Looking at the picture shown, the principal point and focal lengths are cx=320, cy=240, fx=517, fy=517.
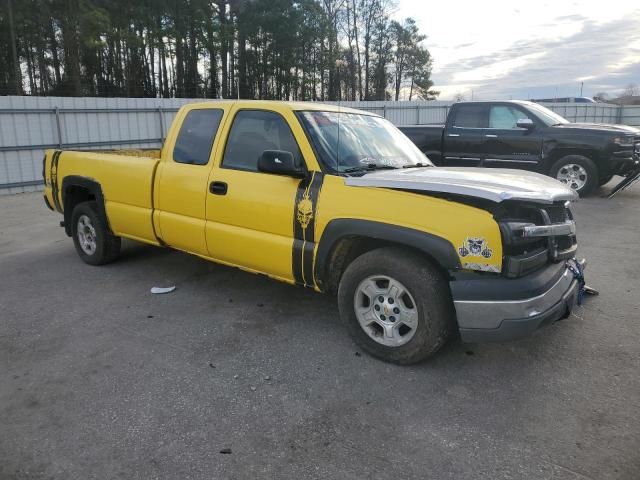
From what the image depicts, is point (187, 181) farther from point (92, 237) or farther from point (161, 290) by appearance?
point (92, 237)

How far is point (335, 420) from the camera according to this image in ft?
9.78

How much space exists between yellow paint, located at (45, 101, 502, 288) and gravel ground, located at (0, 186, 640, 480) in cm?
63

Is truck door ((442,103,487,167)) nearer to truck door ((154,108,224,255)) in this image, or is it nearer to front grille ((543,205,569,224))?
front grille ((543,205,569,224))

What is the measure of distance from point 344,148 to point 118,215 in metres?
2.74

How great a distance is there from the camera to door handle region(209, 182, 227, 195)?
439 cm

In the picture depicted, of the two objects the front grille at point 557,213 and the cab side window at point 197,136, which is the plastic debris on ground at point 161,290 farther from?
the front grille at point 557,213

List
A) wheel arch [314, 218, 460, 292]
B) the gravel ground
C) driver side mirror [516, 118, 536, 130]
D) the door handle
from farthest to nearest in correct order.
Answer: driver side mirror [516, 118, 536, 130] < the door handle < wheel arch [314, 218, 460, 292] < the gravel ground

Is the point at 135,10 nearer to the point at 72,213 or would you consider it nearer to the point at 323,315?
the point at 72,213

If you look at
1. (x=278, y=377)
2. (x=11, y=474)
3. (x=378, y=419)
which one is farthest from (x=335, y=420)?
(x=11, y=474)

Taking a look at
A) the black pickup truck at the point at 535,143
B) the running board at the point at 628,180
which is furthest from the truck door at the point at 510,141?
the running board at the point at 628,180

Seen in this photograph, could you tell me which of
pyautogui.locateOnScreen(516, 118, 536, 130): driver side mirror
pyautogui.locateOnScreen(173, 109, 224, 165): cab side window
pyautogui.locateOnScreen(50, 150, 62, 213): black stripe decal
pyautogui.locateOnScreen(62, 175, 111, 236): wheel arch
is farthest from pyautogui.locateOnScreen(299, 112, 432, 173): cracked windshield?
pyautogui.locateOnScreen(516, 118, 536, 130): driver side mirror

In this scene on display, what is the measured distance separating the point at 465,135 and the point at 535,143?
54.9 inches

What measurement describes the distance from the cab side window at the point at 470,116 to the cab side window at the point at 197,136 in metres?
7.45

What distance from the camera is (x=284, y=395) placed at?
3246 mm
